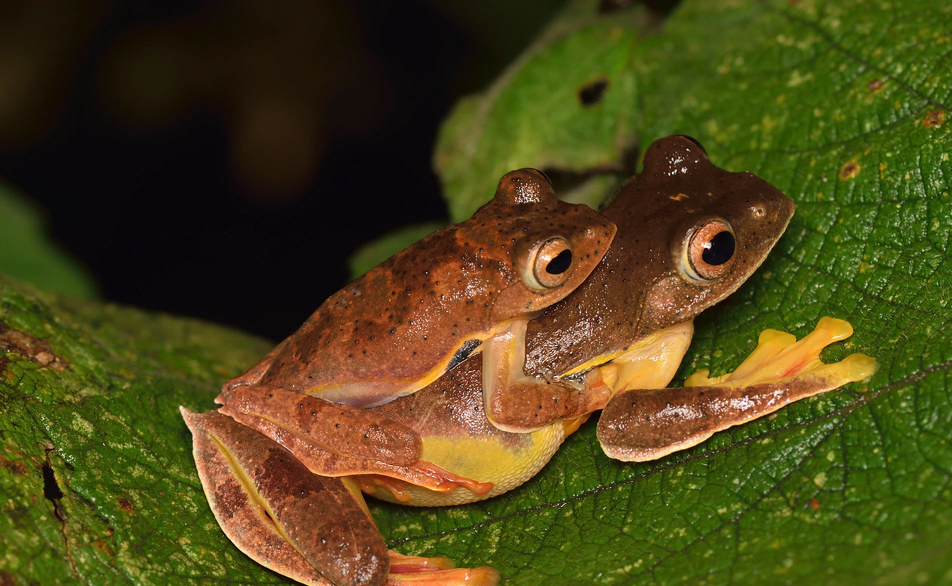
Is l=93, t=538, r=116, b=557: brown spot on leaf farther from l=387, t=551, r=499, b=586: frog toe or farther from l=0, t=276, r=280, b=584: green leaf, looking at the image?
l=387, t=551, r=499, b=586: frog toe

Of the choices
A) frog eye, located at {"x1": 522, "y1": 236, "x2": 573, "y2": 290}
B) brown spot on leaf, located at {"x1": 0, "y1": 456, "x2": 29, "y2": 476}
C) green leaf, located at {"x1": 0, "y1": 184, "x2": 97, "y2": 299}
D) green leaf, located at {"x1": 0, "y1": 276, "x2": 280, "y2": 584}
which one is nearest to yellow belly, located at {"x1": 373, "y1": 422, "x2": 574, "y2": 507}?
frog eye, located at {"x1": 522, "y1": 236, "x2": 573, "y2": 290}

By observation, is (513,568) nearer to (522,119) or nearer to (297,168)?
(522,119)

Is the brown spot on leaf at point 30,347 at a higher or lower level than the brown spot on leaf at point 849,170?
lower

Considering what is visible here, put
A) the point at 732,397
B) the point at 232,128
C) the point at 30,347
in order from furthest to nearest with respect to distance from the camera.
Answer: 1. the point at 232,128
2. the point at 30,347
3. the point at 732,397

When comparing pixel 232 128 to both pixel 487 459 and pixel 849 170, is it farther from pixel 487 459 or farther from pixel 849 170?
pixel 849 170

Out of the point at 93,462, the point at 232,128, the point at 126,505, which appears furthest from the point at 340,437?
the point at 232,128

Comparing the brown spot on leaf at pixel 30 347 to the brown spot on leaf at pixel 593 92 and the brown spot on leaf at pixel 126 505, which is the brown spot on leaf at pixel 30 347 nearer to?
the brown spot on leaf at pixel 126 505

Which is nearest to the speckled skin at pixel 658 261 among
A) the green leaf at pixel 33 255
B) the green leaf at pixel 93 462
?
the green leaf at pixel 93 462
